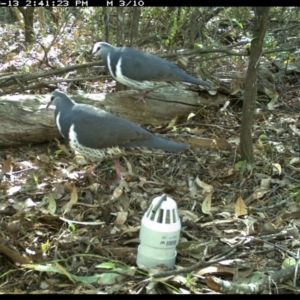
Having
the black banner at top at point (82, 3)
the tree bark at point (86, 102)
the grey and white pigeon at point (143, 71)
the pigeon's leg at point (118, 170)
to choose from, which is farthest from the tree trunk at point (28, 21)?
the pigeon's leg at point (118, 170)

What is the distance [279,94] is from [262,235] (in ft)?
9.50

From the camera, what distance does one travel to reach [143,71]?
5.33 m

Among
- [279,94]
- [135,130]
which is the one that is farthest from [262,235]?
[279,94]

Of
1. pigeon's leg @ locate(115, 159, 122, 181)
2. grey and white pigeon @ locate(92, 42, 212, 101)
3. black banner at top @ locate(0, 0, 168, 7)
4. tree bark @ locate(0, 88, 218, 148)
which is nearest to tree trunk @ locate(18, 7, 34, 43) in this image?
black banner at top @ locate(0, 0, 168, 7)

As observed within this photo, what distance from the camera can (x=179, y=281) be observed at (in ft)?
9.48

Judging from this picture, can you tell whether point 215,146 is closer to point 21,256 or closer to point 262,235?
point 262,235

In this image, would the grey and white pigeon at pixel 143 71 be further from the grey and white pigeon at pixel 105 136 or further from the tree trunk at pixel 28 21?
the tree trunk at pixel 28 21

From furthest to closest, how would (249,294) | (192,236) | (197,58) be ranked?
1. (197,58)
2. (192,236)
3. (249,294)

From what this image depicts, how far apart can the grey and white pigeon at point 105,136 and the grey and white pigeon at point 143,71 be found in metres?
1.13

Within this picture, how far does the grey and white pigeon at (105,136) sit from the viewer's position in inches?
165

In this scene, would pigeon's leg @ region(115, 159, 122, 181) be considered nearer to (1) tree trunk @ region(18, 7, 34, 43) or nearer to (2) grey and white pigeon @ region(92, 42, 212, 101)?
(2) grey and white pigeon @ region(92, 42, 212, 101)

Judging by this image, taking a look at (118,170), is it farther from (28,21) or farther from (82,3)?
(28,21)

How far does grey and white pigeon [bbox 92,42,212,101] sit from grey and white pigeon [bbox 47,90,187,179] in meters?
1.13

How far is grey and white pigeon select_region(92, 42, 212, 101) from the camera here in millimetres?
5328
